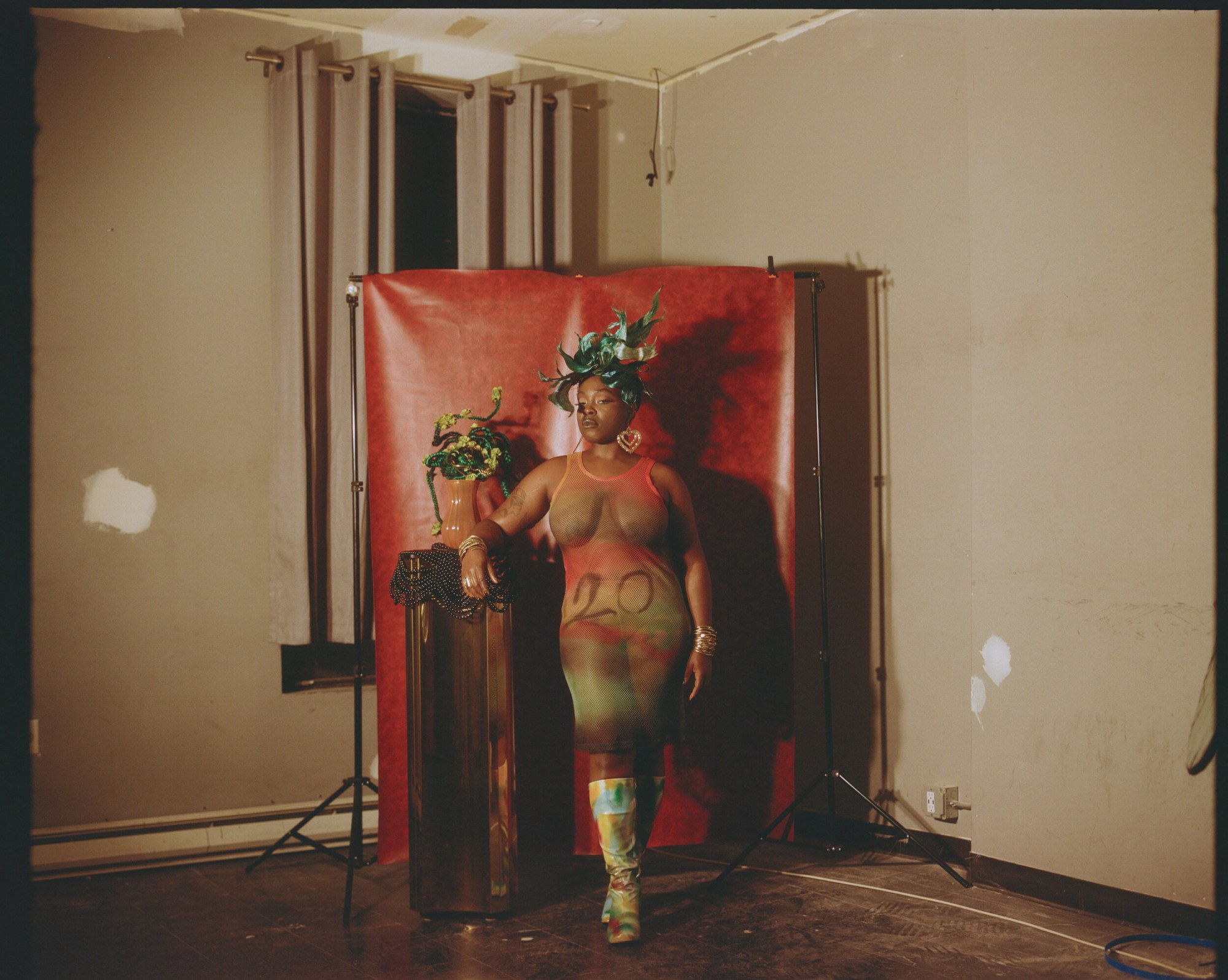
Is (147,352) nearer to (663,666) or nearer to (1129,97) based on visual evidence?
(663,666)

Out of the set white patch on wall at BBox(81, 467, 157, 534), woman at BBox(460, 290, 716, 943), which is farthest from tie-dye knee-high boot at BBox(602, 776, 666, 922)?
white patch on wall at BBox(81, 467, 157, 534)

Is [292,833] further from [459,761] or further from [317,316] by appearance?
[317,316]

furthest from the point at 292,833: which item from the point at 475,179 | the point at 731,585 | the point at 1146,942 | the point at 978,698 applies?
the point at 1146,942

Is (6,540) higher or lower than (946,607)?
higher

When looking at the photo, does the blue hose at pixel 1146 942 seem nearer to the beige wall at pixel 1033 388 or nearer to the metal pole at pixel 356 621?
the beige wall at pixel 1033 388

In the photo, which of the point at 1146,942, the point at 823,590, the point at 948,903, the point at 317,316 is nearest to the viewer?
the point at 1146,942

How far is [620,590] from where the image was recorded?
3.08 metres

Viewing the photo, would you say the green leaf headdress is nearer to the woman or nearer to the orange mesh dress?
the woman

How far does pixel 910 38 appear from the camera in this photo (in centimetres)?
382

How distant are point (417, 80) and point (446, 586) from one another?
2.24 meters

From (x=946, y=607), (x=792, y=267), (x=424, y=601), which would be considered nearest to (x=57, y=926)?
(x=424, y=601)

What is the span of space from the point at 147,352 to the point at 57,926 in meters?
1.94

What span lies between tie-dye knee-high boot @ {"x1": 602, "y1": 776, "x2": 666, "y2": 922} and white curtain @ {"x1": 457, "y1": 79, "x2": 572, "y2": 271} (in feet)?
7.00

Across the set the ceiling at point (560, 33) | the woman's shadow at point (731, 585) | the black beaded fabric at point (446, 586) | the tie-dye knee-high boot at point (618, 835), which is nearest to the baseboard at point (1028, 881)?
the woman's shadow at point (731, 585)
